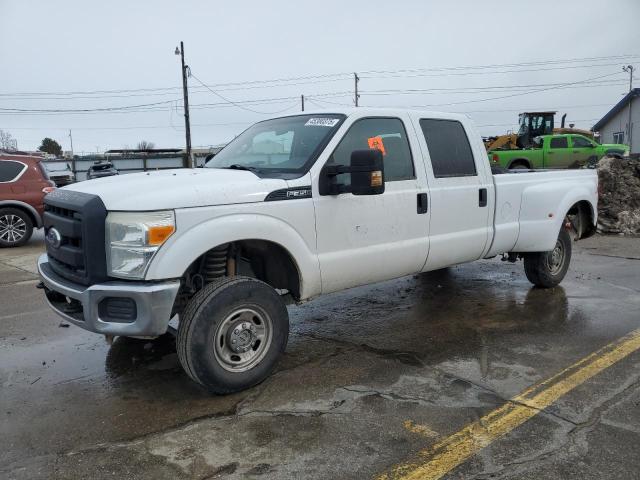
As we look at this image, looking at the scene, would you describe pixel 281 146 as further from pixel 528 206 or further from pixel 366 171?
pixel 528 206

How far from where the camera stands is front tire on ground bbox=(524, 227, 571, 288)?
638 centimetres

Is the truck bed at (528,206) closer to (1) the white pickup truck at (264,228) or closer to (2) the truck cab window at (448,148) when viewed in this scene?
(1) the white pickup truck at (264,228)

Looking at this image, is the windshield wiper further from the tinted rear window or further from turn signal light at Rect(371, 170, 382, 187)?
the tinted rear window

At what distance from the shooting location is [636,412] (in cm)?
342

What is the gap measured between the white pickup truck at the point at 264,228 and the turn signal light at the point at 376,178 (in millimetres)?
11

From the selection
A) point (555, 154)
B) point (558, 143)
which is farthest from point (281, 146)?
point (558, 143)

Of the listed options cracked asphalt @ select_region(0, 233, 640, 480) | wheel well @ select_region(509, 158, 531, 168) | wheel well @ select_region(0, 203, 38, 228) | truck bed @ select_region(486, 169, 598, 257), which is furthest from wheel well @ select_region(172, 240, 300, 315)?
wheel well @ select_region(509, 158, 531, 168)

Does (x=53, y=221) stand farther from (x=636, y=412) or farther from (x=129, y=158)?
(x=129, y=158)

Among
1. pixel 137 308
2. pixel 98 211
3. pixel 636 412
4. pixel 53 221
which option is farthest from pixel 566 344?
pixel 53 221

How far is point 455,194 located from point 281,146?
1707mm

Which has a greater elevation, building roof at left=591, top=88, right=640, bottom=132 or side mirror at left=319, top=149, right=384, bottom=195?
building roof at left=591, top=88, right=640, bottom=132

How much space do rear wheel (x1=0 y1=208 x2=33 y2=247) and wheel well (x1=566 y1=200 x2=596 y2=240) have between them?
982 centimetres

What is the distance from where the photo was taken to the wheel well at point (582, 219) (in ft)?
22.1

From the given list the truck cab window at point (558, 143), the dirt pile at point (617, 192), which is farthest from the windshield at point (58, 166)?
the dirt pile at point (617, 192)
